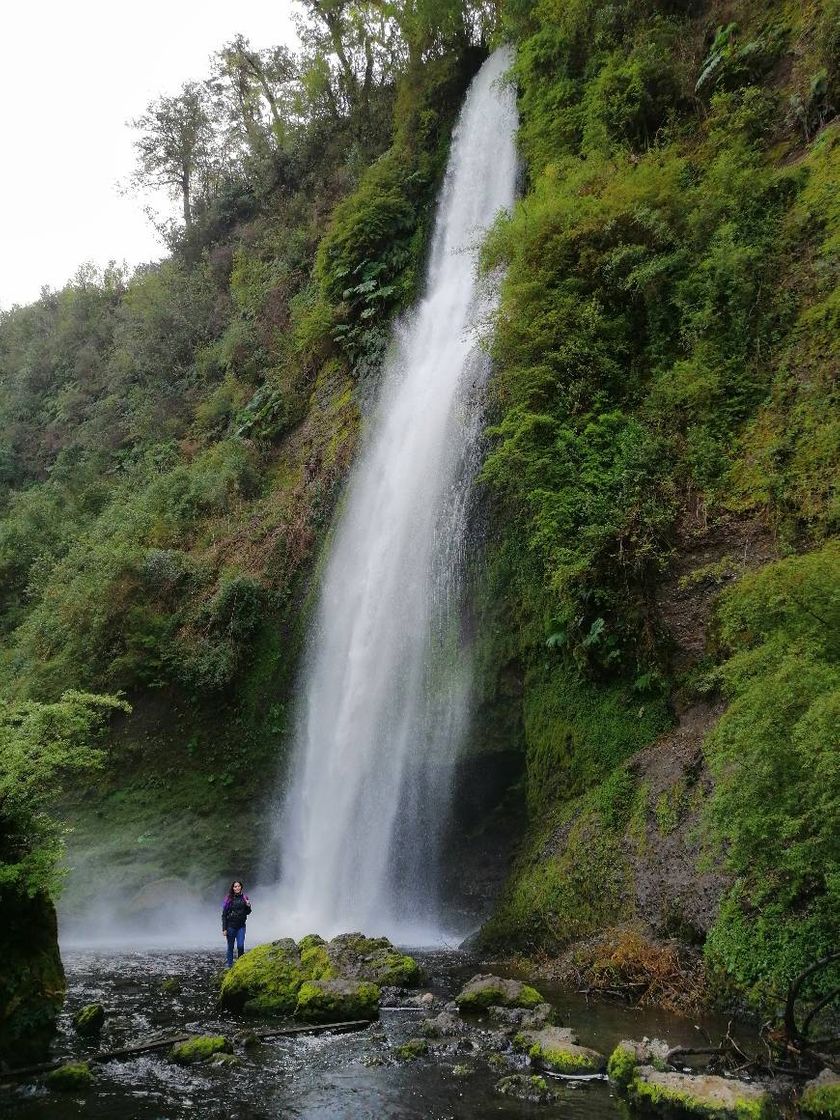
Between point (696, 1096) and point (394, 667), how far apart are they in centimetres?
977

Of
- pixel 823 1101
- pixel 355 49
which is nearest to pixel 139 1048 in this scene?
pixel 823 1101

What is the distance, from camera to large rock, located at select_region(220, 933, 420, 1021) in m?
7.93

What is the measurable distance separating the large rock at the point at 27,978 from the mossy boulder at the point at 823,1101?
5889 mm

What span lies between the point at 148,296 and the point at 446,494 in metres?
25.0

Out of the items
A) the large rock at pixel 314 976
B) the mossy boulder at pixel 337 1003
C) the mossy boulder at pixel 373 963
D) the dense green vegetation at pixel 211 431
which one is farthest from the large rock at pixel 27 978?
the mossy boulder at pixel 373 963

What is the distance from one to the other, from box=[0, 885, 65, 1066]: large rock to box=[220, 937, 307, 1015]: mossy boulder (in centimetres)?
178

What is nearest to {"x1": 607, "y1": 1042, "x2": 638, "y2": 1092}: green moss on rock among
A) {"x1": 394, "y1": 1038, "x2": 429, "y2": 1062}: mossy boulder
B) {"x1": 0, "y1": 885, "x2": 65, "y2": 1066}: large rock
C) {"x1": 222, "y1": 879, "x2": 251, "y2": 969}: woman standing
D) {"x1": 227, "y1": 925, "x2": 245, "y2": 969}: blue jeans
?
{"x1": 394, "y1": 1038, "x2": 429, "y2": 1062}: mossy boulder

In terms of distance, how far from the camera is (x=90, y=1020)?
7.57m

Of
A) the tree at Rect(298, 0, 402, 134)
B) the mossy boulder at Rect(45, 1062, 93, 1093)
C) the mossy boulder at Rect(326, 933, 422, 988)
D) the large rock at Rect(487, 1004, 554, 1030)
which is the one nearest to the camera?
the mossy boulder at Rect(45, 1062, 93, 1093)

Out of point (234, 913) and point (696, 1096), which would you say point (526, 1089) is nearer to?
point (696, 1096)

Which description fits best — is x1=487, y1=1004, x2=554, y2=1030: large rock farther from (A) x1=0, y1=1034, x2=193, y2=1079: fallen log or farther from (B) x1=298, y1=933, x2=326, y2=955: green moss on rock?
(A) x1=0, y1=1034, x2=193, y2=1079: fallen log

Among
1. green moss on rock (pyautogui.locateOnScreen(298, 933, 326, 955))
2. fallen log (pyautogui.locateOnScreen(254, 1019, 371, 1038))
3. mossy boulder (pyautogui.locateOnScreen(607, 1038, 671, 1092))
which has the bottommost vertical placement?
mossy boulder (pyautogui.locateOnScreen(607, 1038, 671, 1092))

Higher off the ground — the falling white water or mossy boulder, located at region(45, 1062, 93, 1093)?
the falling white water

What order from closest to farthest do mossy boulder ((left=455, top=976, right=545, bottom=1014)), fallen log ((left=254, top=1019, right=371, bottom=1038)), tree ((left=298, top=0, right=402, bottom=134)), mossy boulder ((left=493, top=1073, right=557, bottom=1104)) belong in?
mossy boulder ((left=493, top=1073, right=557, bottom=1104))
fallen log ((left=254, top=1019, right=371, bottom=1038))
mossy boulder ((left=455, top=976, right=545, bottom=1014))
tree ((left=298, top=0, right=402, bottom=134))
